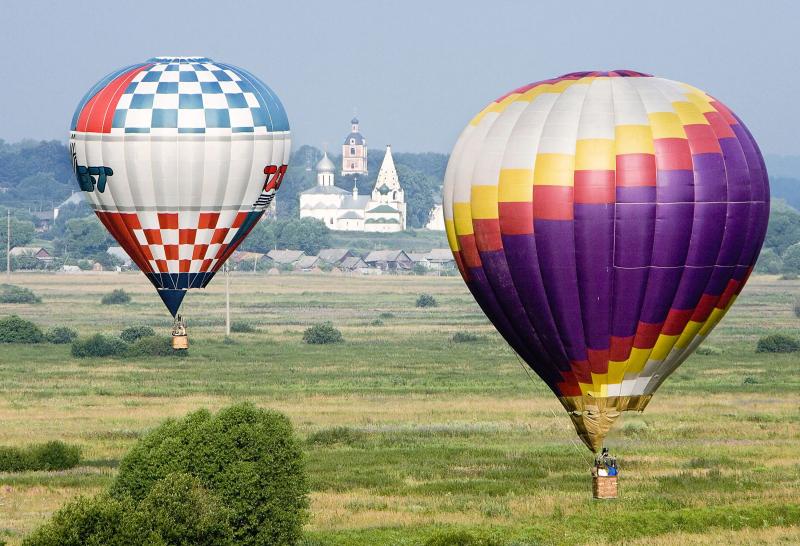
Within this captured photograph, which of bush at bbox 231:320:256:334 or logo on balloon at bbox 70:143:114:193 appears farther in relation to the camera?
bush at bbox 231:320:256:334

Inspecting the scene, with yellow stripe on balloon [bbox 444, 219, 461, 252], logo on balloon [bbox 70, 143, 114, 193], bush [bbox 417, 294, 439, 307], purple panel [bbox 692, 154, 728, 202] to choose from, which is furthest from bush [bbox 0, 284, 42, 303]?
purple panel [bbox 692, 154, 728, 202]

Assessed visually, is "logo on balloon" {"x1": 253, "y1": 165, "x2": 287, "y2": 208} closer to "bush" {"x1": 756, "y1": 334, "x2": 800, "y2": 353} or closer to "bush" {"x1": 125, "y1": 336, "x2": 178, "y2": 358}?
"bush" {"x1": 125, "y1": 336, "x2": 178, "y2": 358}

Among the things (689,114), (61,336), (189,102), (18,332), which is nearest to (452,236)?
(689,114)

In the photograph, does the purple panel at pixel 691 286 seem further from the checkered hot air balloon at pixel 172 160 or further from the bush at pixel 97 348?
the bush at pixel 97 348

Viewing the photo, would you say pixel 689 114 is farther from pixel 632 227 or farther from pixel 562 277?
pixel 562 277

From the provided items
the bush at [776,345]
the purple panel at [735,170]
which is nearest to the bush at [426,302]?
the bush at [776,345]

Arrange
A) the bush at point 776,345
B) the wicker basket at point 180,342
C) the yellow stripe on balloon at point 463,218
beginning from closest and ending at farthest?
the yellow stripe on balloon at point 463,218 → the wicker basket at point 180,342 → the bush at point 776,345
